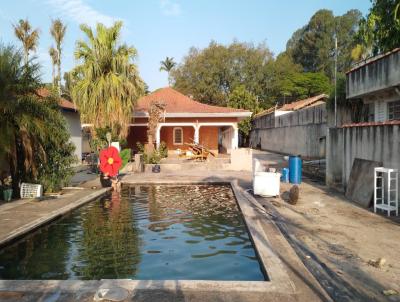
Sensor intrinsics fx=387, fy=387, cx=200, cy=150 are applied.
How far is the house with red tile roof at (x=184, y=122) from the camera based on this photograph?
26.5 m

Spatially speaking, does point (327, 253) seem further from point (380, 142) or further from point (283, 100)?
point (283, 100)

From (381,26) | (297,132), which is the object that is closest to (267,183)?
(381,26)

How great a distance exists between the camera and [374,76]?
15648mm

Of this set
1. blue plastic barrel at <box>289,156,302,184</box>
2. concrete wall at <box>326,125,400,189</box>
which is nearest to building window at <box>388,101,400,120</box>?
concrete wall at <box>326,125,400,189</box>

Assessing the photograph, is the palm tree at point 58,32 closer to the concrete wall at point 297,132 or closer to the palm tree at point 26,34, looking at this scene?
the palm tree at point 26,34

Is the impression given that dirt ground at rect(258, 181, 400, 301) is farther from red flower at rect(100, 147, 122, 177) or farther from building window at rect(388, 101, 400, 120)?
building window at rect(388, 101, 400, 120)

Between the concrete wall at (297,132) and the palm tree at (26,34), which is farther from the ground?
the palm tree at (26,34)

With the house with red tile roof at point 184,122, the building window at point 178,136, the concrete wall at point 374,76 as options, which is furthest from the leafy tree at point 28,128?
the building window at point 178,136

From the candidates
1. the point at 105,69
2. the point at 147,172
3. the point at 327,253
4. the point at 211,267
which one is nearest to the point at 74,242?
the point at 211,267

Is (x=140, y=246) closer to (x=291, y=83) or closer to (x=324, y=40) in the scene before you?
(x=291, y=83)

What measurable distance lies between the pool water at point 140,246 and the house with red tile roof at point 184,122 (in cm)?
1500

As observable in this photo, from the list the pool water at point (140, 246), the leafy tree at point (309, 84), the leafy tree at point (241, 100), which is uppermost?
the leafy tree at point (309, 84)

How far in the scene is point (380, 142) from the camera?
33.3 feet

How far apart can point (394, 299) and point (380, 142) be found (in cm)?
658
